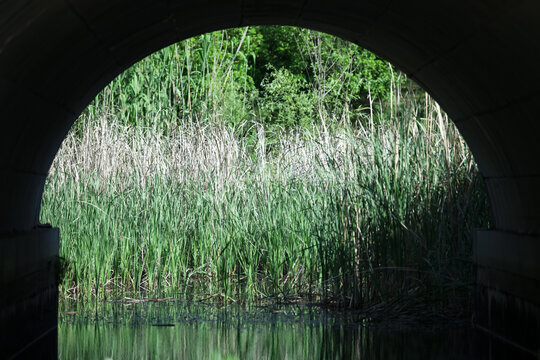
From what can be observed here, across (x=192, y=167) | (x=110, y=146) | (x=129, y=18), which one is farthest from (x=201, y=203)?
(x=129, y=18)

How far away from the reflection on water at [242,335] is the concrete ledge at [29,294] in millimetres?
159

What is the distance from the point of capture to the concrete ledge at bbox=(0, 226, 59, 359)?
14.8 feet

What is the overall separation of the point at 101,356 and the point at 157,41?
2397 mm

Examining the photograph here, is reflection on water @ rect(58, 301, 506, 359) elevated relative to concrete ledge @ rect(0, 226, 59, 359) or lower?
lower

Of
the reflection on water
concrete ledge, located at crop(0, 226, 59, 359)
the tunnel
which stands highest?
the tunnel

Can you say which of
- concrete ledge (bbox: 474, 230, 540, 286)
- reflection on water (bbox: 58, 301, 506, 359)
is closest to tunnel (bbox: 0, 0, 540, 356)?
concrete ledge (bbox: 474, 230, 540, 286)

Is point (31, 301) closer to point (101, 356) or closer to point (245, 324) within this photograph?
point (101, 356)

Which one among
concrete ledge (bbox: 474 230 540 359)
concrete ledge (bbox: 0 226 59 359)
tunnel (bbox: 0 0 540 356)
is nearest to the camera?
tunnel (bbox: 0 0 540 356)

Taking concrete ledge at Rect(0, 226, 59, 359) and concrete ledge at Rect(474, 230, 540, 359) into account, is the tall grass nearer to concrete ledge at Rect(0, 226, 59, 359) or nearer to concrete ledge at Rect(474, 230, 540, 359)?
concrete ledge at Rect(474, 230, 540, 359)

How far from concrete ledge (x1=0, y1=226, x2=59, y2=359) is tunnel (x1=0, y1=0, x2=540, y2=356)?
0.5 inches

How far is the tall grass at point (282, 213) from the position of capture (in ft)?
20.0

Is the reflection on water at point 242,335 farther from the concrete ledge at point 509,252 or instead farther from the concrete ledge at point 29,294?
the concrete ledge at point 509,252

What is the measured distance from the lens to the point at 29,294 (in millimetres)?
5070

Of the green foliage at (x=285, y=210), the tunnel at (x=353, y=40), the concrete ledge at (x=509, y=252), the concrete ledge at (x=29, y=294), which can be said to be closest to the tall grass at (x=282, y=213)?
the green foliage at (x=285, y=210)
